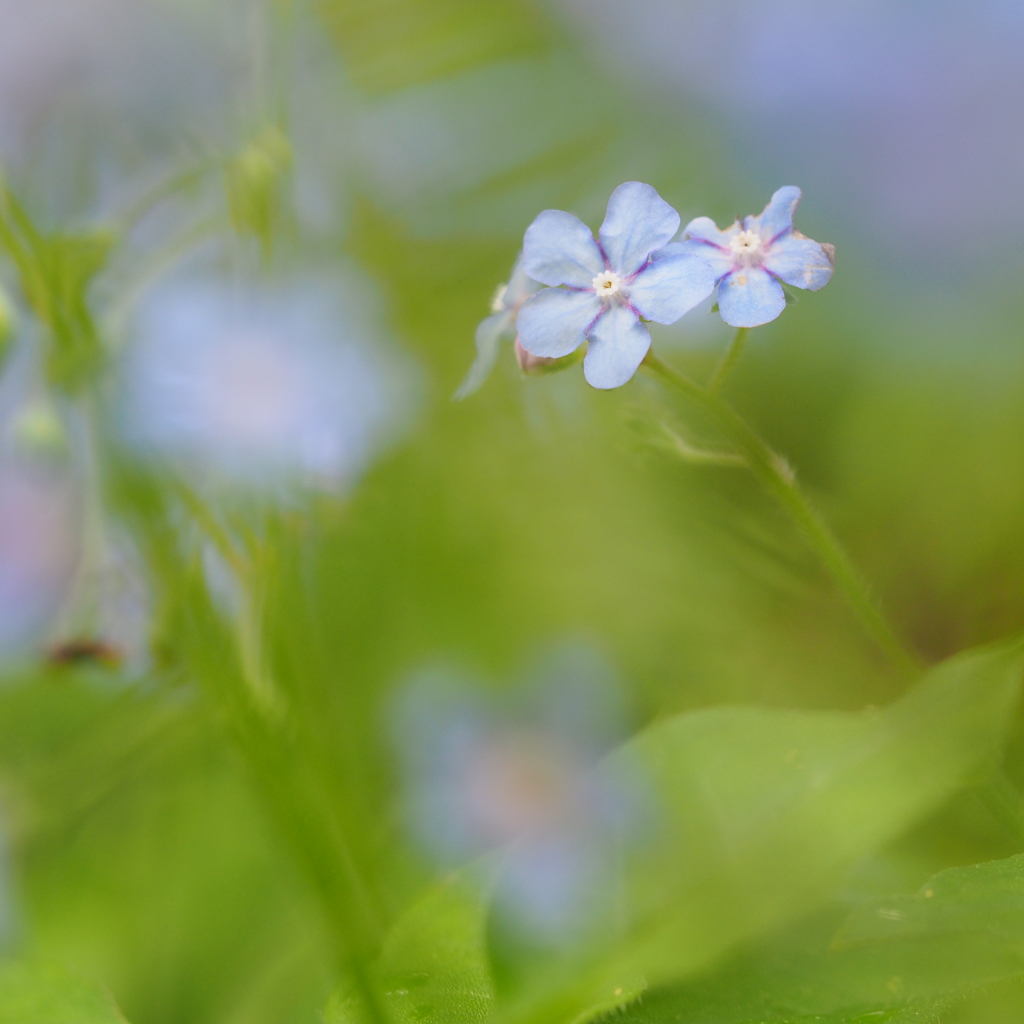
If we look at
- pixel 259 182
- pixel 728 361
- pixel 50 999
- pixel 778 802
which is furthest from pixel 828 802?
pixel 259 182

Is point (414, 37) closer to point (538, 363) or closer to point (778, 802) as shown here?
point (538, 363)

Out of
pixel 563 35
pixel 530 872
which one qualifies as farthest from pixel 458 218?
pixel 530 872

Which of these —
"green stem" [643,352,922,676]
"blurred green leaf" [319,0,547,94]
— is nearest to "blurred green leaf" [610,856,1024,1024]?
"green stem" [643,352,922,676]

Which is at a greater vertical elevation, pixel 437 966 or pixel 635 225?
pixel 635 225

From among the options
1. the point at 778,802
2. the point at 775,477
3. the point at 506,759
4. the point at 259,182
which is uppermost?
the point at 259,182

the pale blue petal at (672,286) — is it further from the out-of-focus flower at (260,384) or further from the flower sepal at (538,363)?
the out-of-focus flower at (260,384)

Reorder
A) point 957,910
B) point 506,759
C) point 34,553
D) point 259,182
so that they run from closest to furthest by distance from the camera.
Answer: point 957,910
point 259,182
point 506,759
point 34,553

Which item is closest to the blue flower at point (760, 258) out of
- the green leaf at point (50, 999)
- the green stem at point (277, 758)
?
the green stem at point (277, 758)

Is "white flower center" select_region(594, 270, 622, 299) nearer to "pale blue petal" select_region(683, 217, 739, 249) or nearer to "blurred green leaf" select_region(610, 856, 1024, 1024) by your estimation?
"pale blue petal" select_region(683, 217, 739, 249)
